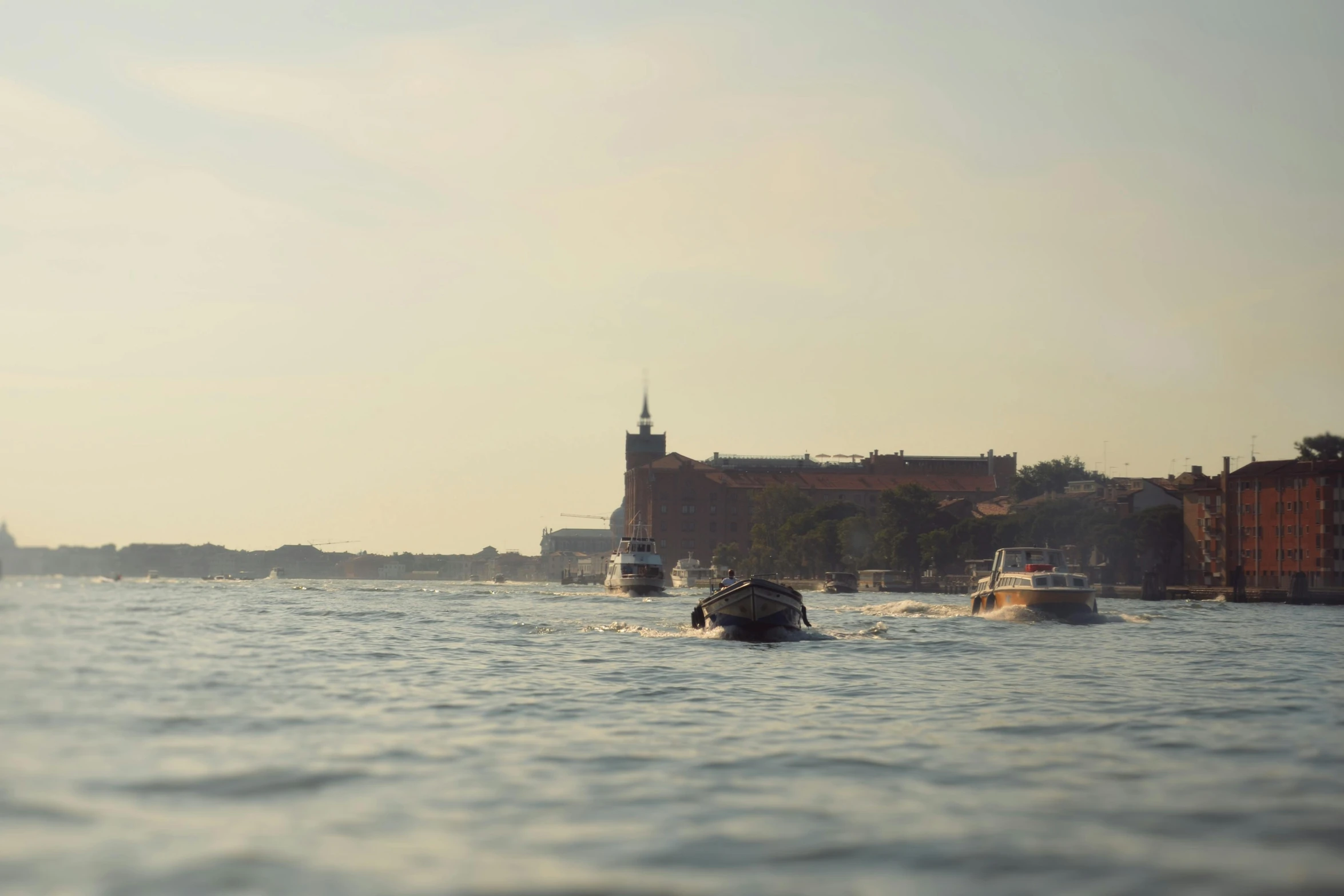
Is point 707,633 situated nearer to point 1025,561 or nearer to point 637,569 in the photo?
point 1025,561

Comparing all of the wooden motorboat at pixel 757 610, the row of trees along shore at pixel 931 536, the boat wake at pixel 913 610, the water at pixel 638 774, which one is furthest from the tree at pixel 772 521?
the water at pixel 638 774

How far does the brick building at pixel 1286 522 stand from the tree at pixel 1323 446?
25219 millimetres

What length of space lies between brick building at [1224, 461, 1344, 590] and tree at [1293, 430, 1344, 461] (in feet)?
82.7

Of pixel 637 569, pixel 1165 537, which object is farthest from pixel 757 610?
pixel 1165 537

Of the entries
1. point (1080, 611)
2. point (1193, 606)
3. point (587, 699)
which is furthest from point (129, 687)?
point (1193, 606)

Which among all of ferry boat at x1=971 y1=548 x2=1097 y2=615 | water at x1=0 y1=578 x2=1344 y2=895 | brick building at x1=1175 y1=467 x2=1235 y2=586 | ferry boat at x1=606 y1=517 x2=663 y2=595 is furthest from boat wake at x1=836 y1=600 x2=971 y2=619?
brick building at x1=1175 y1=467 x2=1235 y2=586

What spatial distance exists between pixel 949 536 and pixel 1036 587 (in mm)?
90483

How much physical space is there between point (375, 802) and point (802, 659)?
909 inches

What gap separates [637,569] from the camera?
398ft

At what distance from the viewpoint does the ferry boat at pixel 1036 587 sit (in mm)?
61781

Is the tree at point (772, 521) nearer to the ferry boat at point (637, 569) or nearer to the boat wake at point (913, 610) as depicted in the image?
the ferry boat at point (637, 569)

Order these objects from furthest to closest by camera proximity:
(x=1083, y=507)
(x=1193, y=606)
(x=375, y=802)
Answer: (x=1083, y=507) < (x=1193, y=606) < (x=375, y=802)

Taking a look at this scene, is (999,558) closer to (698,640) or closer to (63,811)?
(698,640)

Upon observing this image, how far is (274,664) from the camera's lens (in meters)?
27.8
